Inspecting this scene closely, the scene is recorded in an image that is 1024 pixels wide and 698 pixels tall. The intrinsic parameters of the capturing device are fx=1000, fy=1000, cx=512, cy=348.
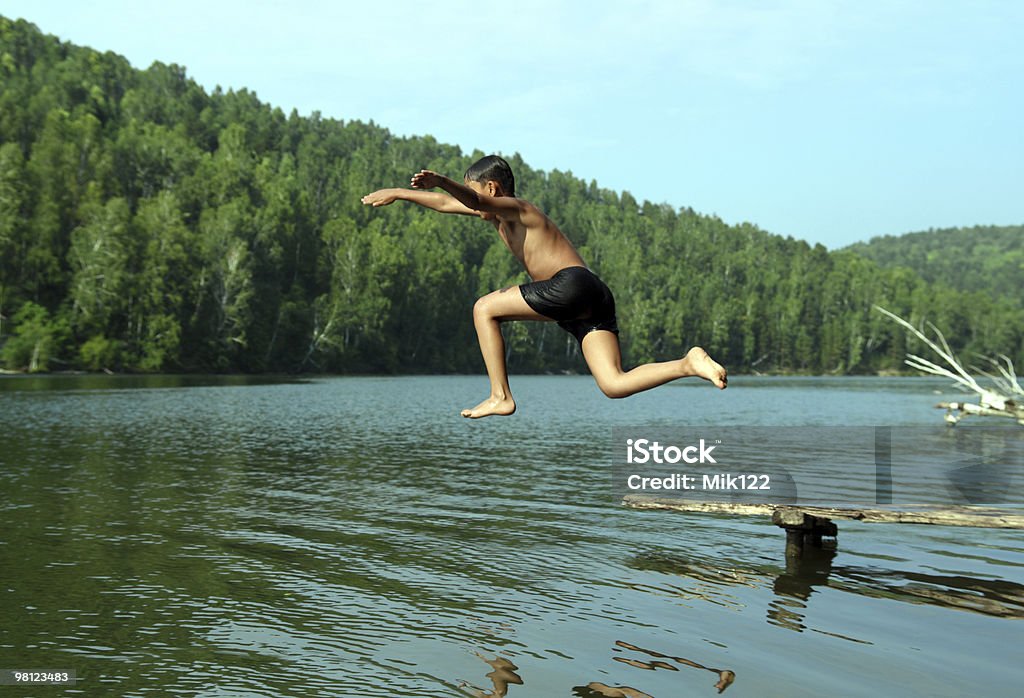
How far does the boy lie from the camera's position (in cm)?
559

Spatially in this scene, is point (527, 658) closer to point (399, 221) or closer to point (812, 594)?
point (812, 594)

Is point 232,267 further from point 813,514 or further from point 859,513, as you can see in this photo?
point 859,513

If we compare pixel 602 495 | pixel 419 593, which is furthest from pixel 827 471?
pixel 419 593

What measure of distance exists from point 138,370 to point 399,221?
228 ft

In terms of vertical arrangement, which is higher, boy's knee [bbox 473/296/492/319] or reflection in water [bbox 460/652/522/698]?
boy's knee [bbox 473/296/492/319]

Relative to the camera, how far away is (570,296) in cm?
568

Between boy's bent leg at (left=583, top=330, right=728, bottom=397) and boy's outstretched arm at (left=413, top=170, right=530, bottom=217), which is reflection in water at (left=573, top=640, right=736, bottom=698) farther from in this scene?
boy's outstretched arm at (left=413, top=170, right=530, bottom=217)

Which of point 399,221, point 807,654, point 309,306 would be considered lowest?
point 807,654

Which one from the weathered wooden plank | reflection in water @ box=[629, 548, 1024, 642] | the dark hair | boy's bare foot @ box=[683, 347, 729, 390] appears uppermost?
the dark hair

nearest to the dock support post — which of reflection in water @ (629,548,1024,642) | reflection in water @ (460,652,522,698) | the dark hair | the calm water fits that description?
reflection in water @ (629,548,1024,642)

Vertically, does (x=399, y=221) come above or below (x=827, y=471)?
above

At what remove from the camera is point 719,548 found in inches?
694

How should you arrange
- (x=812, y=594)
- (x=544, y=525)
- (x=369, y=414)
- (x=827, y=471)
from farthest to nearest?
(x=369, y=414) → (x=827, y=471) → (x=544, y=525) → (x=812, y=594)

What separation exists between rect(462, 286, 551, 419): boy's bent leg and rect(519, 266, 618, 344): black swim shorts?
6cm
